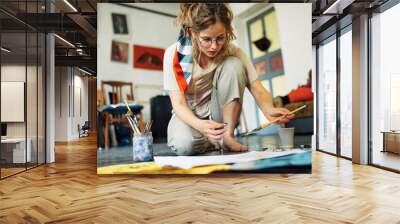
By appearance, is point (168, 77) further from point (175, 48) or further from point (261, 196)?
point (261, 196)

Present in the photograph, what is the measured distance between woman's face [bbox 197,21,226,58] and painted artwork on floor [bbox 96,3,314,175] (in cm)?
2

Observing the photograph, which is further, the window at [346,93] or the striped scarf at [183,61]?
the window at [346,93]

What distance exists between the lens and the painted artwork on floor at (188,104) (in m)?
6.15

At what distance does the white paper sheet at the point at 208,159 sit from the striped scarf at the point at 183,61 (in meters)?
1.09

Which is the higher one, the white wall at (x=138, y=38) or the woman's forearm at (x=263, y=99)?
the white wall at (x=138, y=38)

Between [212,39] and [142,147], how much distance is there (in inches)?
81.0

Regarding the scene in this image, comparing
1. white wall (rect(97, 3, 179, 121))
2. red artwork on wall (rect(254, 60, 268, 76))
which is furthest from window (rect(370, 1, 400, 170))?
white wall (rect(97, 3, 179, 121))

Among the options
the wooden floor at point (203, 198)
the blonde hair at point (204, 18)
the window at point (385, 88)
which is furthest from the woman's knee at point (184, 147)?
the window at point (385, 88)

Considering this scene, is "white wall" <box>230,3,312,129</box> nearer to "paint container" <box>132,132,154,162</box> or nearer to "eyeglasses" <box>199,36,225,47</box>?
"eyeglasses" <box>199,36,225,47</box>

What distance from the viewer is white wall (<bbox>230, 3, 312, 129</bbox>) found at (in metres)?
6.25

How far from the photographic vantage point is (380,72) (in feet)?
23.8

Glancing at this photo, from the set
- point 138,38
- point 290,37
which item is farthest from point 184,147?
point 290,37

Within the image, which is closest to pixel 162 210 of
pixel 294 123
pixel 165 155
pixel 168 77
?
pixel 165 155

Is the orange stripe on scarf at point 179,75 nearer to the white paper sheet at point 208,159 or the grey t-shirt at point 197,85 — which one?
the grey t-shirt at point 197,85
